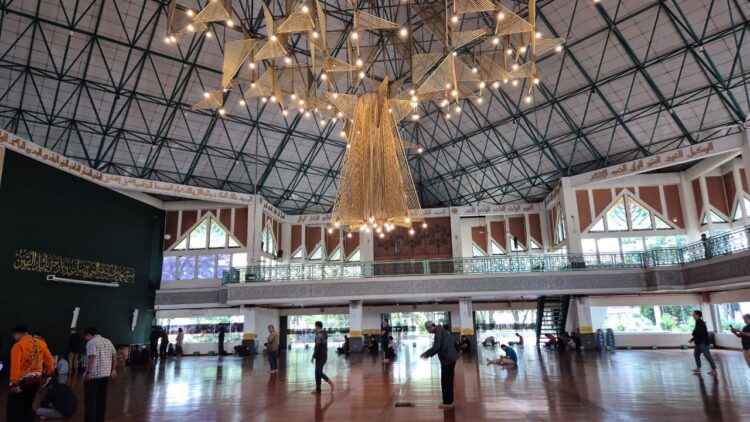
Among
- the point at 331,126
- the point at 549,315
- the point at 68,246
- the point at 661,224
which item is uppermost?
the point at 331,126

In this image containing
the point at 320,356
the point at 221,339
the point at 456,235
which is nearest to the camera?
the point at 320,356

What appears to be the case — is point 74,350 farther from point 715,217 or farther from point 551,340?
point 715,217

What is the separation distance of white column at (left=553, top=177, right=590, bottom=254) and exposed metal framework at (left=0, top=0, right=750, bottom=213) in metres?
1.35

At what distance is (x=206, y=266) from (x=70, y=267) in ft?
24.0

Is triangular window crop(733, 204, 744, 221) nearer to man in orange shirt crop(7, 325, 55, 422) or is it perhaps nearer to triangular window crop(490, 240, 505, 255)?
triangular window crop(490, 240, 505, 255)

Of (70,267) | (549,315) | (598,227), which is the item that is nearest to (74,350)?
(70,267)

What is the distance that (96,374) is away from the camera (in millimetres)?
5996

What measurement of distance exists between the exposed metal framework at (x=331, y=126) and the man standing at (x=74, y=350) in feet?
27.5

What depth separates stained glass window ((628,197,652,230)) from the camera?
22.6m

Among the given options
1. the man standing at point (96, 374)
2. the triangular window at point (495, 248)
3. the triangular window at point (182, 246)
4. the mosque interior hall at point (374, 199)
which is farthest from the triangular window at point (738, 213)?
the triangular window at point (182, 246)

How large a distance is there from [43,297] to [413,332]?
79.0 feet

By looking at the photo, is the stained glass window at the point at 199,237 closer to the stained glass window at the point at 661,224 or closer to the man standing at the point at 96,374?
the man standing at the point at 96,374

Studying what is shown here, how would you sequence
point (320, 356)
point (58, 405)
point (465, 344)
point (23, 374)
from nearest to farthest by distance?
point (23, 374) → point (58, 405) → point (320, 356) → point (465, 344)

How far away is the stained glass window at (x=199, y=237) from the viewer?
25422 mm
